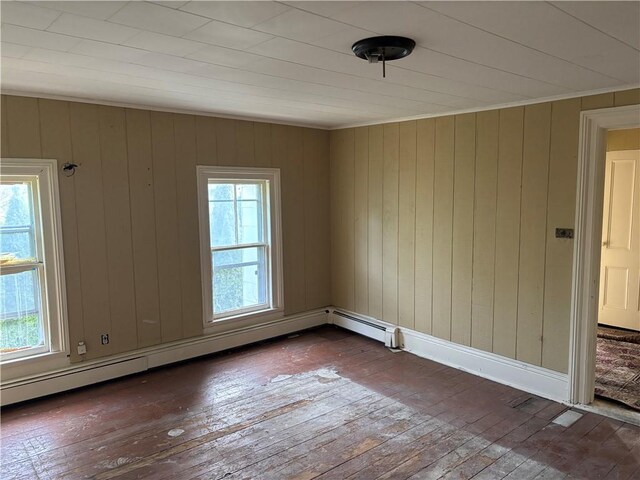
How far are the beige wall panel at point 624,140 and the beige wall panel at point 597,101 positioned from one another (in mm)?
2413

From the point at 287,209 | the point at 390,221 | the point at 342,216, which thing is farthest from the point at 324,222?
the point at 390,221

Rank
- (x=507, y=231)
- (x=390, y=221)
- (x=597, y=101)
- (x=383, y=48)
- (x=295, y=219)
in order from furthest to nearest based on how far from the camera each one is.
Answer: (x=295, y=219) → (x=390, y=221) → (x=507, y=231) → (x=597, y=101) → (x=383, y=48)

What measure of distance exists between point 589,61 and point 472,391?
8.44 feet

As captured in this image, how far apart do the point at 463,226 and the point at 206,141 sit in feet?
8.51

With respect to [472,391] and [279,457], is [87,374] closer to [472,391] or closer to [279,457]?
[279,457]

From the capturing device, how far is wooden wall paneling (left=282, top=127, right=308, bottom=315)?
16.6ft

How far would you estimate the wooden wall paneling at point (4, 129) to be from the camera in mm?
3307

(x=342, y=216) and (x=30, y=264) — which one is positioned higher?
(x=342, y=216)

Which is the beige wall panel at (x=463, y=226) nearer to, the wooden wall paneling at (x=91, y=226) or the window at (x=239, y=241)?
the window at (x=239, y=241)

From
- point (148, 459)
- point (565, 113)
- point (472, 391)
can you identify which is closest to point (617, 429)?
point (472, 391)

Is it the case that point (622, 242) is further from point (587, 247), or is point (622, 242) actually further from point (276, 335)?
point (276, 335)

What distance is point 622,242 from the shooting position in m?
5.21

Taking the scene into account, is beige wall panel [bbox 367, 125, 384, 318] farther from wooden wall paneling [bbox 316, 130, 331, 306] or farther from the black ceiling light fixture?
the black ceiling light fixture

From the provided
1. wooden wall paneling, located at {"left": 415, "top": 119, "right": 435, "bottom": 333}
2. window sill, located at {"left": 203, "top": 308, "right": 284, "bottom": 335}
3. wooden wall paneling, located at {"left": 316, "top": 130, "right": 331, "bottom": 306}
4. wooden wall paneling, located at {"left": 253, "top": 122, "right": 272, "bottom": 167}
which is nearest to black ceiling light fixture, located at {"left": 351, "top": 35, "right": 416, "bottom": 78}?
wooden wall paneling, located at {"left": 415, "top": 119, "right": 435, "bottom": 333}
